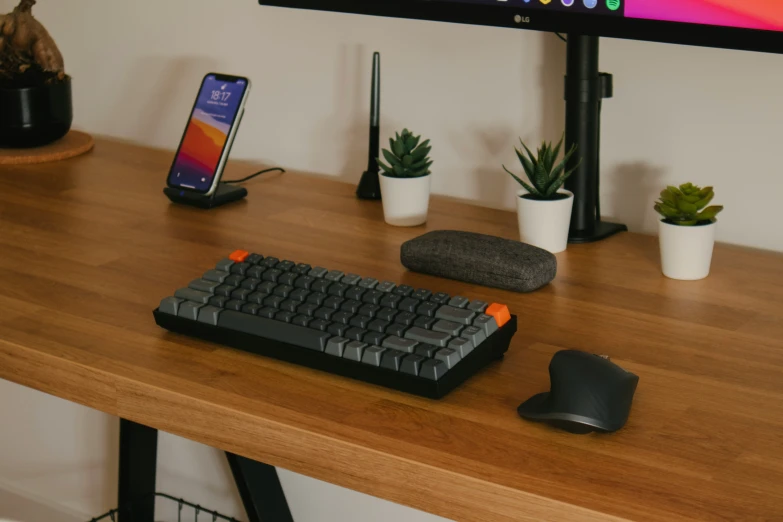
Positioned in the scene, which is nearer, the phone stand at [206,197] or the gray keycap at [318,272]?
the gray keycap at [318,272]

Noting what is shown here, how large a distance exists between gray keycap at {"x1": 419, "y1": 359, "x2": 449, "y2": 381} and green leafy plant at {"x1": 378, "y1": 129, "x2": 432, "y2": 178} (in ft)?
1.46

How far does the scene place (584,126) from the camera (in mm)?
1082

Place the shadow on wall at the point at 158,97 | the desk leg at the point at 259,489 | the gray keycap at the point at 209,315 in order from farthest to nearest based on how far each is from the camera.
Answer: the shadow on wall at the point at 158,97 → the desk leg at the point at 259,489 → the gray keycap at the point at 209,315

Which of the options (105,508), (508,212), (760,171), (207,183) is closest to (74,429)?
(105,508)

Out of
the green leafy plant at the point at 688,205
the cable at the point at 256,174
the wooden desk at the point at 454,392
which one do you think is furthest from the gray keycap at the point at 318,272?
the cable at the point at 256,174

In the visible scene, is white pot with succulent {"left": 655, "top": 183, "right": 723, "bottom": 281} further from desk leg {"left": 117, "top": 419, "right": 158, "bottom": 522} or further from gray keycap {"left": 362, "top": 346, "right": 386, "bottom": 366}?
desk leg {"left": 117, "top": 419, "right": 158, "bottom": 522}

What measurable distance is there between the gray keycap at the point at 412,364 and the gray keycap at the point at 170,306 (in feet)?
0.75

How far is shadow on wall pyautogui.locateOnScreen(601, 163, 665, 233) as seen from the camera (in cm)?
117

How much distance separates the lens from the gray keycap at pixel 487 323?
79 cm

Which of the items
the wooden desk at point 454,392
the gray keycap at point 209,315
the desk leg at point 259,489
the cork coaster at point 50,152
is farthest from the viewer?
the cork coaster at point 50,152

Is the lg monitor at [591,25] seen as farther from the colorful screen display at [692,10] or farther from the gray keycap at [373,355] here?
the gray keycap at [373,355]

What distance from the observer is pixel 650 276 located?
1.00 metres

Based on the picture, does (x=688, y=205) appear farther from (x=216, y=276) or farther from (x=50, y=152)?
(x=50, y=152)

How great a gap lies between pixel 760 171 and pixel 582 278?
0.27 metres
